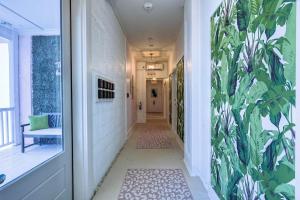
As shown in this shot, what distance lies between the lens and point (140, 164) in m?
4.00

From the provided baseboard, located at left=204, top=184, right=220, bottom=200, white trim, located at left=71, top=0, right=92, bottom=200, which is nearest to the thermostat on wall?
white trim, located at left=71, top=0, right=92, bottom=200

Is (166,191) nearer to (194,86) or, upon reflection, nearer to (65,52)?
(194,86)

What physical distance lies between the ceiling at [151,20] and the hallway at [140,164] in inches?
120

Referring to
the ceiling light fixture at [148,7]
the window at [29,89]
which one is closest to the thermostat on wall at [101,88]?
the window at [29,89]

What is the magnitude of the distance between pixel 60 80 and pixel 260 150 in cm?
186

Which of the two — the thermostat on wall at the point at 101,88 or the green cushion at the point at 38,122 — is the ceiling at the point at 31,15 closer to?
the green cushion at the point at 38,122

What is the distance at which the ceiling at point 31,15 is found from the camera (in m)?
1.43

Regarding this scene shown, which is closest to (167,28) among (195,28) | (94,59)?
(195,28)

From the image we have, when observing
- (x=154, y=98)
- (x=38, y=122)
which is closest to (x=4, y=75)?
(x=38, y=122)

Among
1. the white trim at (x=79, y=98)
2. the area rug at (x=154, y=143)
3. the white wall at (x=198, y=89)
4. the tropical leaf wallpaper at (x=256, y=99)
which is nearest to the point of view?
the tropical leaf wallpaper at (x=256, y=99)

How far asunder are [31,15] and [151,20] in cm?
365

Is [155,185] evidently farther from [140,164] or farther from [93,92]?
[93,92]

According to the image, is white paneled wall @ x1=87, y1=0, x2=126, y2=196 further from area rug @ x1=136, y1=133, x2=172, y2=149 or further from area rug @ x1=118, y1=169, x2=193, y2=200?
area rug @ x1=136, y1=133, x2=172, y2=149

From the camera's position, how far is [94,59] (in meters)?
2.87
